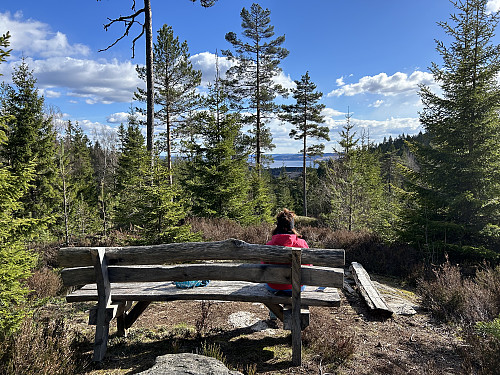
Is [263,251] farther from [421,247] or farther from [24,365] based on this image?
[421,247]

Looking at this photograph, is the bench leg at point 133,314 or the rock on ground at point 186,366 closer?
the rock on ground at point 186,366

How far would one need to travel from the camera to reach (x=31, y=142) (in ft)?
42.0

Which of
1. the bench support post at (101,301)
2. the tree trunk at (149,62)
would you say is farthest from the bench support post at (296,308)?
the tree trunk at (149,62)

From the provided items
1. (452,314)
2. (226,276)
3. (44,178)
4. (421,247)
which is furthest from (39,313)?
(44,178)

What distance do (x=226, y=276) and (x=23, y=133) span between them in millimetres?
13993

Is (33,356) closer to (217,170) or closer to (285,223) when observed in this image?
(285,223)

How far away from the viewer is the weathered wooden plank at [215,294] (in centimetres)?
350

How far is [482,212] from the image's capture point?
27.9 ft

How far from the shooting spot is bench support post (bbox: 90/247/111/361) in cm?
343

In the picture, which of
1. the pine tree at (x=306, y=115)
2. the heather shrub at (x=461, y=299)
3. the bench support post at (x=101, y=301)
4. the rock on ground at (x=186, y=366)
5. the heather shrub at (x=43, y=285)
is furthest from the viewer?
the pine tree at (x=306, y=115)

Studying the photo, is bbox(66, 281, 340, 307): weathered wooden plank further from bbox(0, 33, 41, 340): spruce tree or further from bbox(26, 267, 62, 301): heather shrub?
bbox(26, 267, 62, 301): heather shrub

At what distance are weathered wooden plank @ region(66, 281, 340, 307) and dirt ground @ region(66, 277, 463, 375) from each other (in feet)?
1.98

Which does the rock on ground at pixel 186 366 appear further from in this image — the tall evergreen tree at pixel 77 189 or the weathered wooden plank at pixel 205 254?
the tall evergreen tree at pixel 77 189

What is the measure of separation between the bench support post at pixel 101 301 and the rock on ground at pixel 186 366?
1.11 metres
